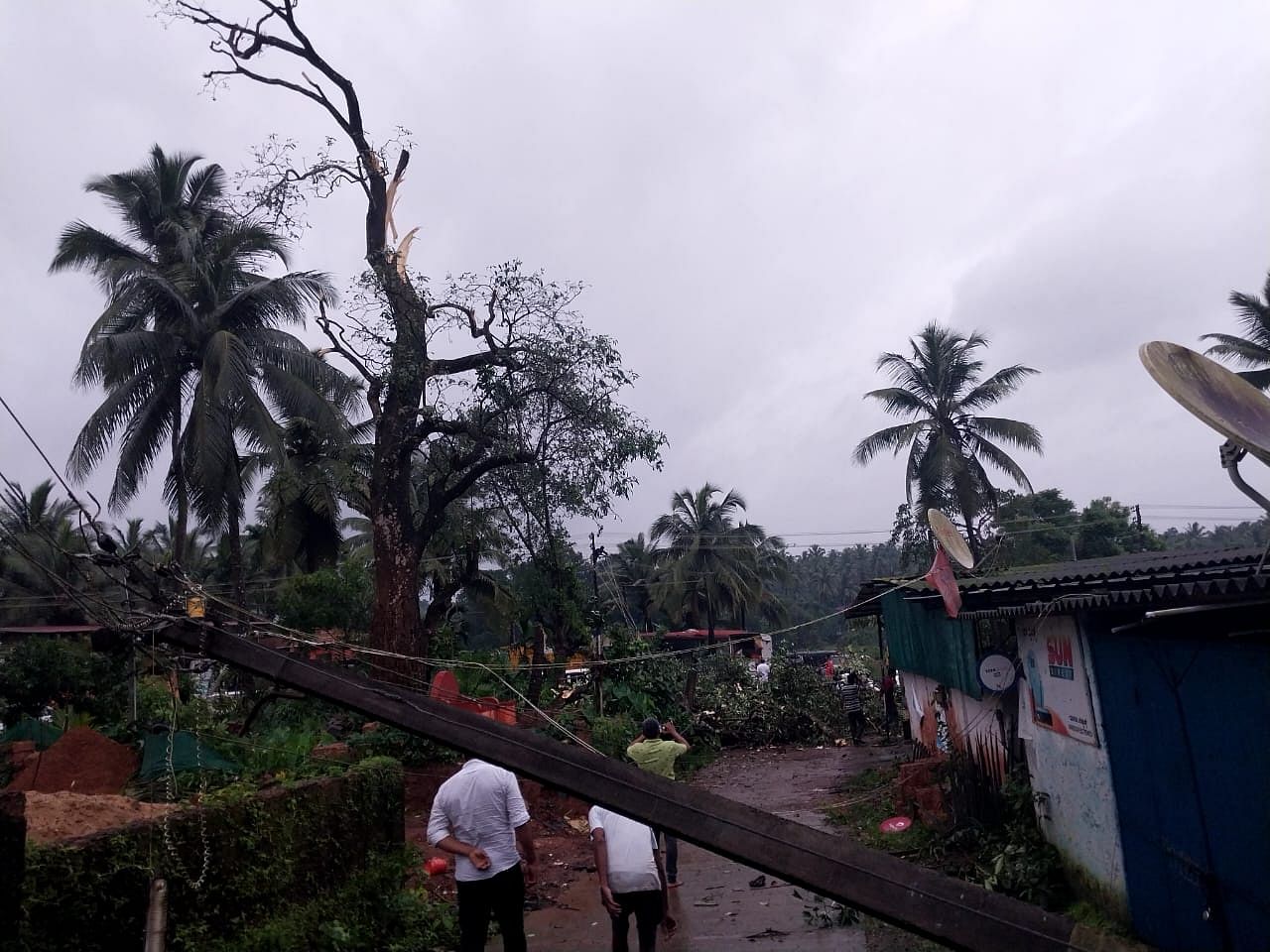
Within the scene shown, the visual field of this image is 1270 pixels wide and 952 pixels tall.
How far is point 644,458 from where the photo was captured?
54.1ft

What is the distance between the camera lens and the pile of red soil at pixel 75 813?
581 centimetres

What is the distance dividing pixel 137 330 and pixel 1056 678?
861 inches

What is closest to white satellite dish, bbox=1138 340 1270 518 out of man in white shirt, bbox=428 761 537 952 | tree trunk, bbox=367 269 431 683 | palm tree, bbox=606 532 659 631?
man in white shirt, bbox=428 761 537 952

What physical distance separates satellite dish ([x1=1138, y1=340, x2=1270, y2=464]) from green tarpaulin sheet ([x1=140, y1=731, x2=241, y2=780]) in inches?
308

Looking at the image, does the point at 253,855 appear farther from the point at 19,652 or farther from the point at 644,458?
the point at 19,652

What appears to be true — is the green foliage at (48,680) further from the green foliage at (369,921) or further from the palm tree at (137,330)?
the green foliage at (369,921)

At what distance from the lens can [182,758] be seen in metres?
8.70

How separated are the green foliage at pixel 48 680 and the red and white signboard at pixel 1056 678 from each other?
15960mm

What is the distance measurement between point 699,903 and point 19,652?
1588 centimetres

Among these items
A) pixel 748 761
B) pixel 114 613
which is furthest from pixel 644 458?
pixel 114 613

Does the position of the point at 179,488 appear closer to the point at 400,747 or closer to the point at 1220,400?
the point at 400,747

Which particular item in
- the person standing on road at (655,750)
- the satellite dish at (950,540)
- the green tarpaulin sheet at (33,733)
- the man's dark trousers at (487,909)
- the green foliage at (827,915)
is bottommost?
the green foliage at (827,915)

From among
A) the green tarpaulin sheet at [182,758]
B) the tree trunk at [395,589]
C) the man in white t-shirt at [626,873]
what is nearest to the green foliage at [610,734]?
the tree trunk at [395,589]

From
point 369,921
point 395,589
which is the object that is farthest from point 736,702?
point 369,921
